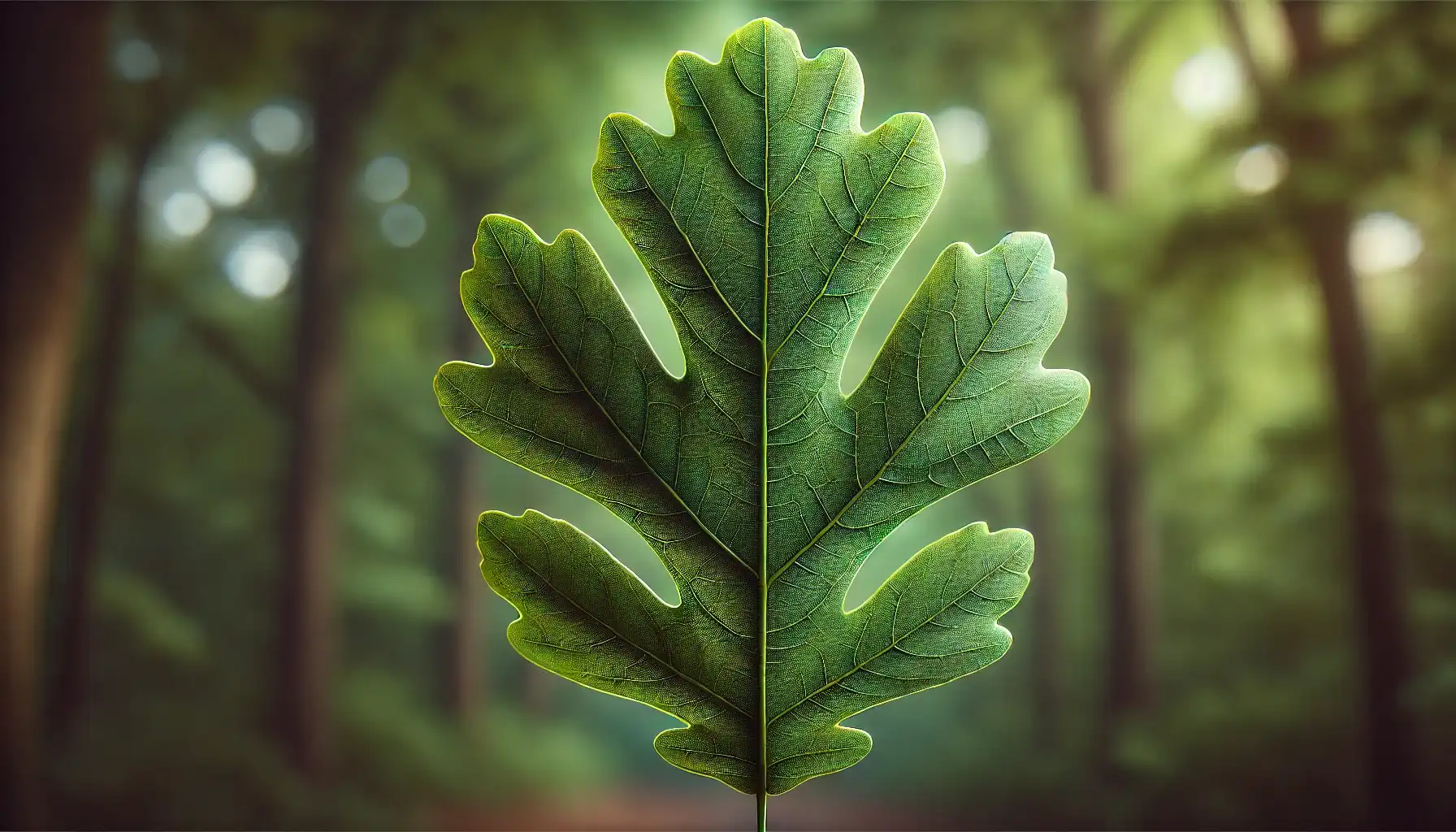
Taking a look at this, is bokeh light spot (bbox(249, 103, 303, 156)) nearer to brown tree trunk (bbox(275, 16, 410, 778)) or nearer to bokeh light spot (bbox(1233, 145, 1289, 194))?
brown tree trunk (bbox(275, 16, 410, 778))

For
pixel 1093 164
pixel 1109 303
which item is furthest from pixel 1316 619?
pixel 1093 164

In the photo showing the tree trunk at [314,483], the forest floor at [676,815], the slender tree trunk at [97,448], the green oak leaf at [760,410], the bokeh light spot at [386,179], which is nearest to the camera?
the green oak leaf at [760,410]

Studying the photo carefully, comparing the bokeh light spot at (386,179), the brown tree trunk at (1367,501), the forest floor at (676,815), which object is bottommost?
the forest floor at (676,815)

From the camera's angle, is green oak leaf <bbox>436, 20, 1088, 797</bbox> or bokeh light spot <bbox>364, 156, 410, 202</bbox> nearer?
green oak leaf <bbox>436, 20, 1088, 797</bbox>

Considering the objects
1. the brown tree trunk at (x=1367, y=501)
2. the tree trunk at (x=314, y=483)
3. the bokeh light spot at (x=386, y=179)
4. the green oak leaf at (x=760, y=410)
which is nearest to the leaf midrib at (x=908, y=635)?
the green oak leaf at (x=760, y=410)

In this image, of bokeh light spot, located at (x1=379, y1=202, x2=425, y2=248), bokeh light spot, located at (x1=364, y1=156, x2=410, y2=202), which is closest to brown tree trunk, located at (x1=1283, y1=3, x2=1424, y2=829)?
bokeh light spot, located at (x1=364, y1=156, x2=410, y2=202)

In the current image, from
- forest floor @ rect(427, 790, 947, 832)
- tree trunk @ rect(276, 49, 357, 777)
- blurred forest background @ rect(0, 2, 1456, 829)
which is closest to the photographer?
blurred forest background @ rect(0, 2, 1456, 829)

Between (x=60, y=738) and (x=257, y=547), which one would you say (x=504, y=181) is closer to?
(x=257, y=547)

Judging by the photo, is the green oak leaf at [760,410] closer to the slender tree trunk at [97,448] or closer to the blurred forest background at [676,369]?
the blurred forest background at [676,369]
